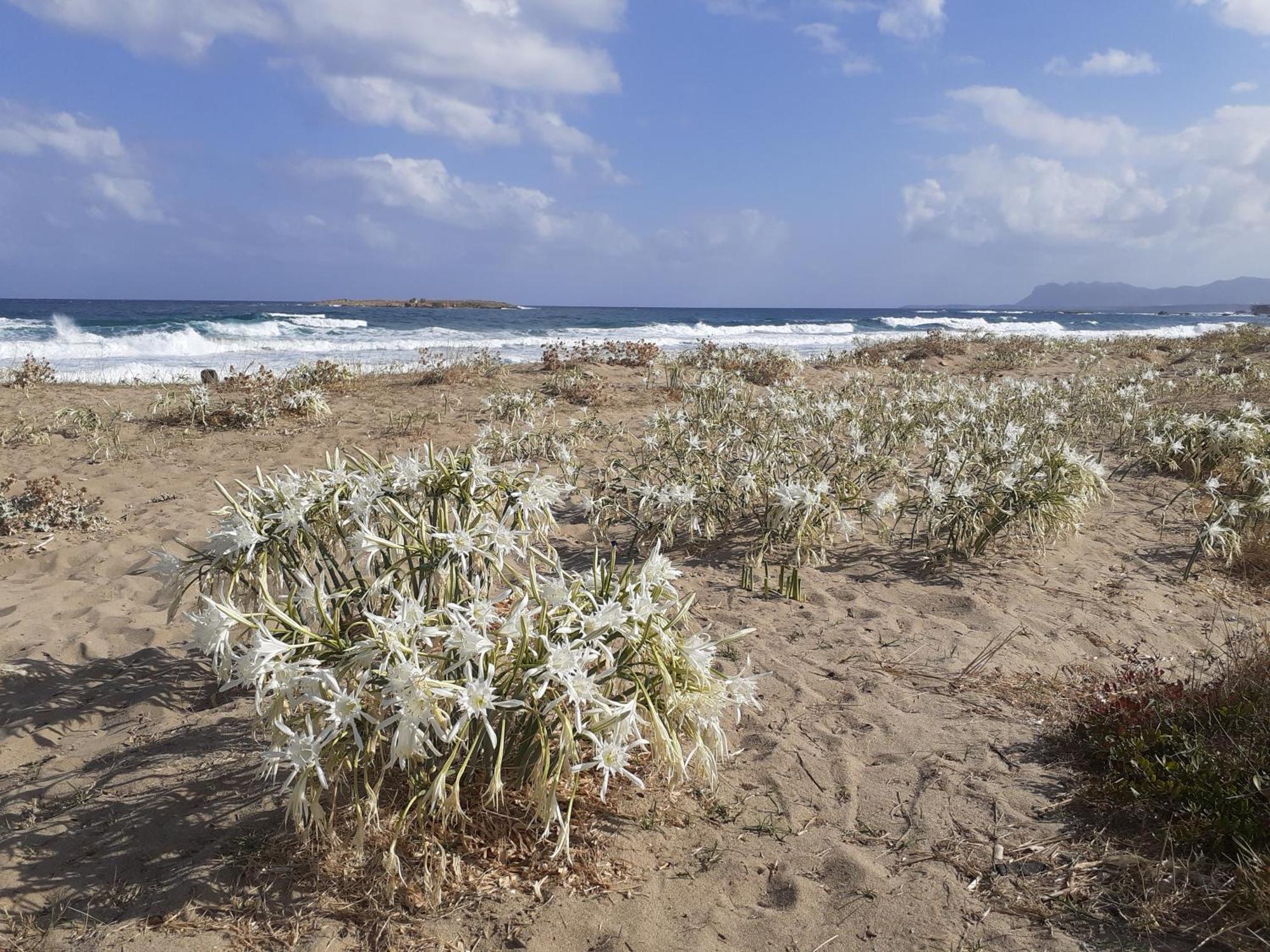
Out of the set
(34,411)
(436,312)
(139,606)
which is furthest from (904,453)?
(436,312)

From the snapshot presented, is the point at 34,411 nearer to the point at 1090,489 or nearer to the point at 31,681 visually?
the point at 31,681

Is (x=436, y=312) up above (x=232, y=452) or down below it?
above

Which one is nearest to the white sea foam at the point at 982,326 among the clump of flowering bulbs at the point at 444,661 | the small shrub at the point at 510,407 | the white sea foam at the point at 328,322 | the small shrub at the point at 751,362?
the small shrub at the point at 751,362

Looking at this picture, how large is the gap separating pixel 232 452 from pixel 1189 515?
8400mm

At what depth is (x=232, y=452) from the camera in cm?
744

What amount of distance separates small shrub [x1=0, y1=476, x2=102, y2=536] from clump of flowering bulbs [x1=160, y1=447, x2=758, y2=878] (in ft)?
11.7

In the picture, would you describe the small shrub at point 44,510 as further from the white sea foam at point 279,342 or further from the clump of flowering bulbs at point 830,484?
the white sea foam at point 279,342

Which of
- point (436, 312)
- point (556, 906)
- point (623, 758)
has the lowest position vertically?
point (556, 906)

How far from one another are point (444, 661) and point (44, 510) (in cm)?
502

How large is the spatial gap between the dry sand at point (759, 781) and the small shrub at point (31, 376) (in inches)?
264

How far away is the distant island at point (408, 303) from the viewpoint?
5626 centimetres

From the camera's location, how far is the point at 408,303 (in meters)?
57.6

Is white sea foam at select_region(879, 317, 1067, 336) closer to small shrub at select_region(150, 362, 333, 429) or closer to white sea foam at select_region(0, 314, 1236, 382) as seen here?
white sea foam at select_region(0, 314, 1236, 382)

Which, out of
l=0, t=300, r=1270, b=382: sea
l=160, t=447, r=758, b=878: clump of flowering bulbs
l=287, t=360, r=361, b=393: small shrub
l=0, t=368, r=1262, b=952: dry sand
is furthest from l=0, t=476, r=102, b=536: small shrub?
l=0, t=300, r=1270, b=382: sea
